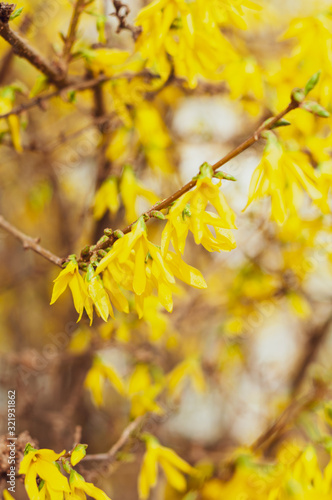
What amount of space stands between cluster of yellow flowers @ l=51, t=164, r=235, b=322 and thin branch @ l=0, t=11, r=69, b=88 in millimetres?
666

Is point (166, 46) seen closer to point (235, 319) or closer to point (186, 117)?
point (235, 319)

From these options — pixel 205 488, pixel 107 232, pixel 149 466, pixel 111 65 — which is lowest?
pixel 205 488

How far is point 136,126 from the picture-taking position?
1.77 meters

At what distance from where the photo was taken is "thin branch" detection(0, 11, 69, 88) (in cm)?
111

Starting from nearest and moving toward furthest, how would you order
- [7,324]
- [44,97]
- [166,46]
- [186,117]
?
[166,46] < [44,97] < [186,117] < [7,324]

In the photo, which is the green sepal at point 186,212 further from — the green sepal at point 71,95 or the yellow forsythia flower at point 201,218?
the green sepal at point 71,95

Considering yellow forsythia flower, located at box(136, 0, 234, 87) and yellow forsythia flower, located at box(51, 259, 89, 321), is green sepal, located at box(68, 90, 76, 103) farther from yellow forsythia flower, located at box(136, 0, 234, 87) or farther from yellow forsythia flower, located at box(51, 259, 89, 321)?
yellow forsythia flower, located at box(51, 259, 89, 321)

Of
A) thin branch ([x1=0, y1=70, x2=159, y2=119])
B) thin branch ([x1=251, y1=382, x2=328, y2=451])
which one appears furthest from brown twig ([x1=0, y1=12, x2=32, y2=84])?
thin branch ([x1=251, y1=382, x2=328, y2=451])

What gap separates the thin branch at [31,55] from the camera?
111 centimetres

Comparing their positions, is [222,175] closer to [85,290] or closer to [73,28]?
[85,290]

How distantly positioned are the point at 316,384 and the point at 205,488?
2.37 feet

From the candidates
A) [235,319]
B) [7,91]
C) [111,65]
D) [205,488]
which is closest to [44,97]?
[7,91]

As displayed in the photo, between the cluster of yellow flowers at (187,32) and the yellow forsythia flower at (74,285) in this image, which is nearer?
the yellow forsythia flower at (74,285)

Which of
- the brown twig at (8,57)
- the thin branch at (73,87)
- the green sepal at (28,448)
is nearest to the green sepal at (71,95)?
the thin branch at (73,87)
